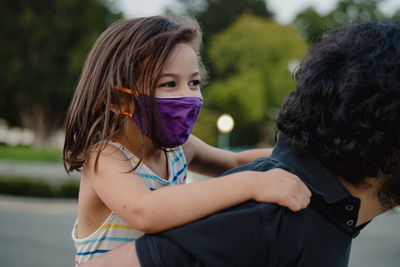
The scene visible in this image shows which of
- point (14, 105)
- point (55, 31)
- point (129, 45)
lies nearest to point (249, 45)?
point (55, 31)

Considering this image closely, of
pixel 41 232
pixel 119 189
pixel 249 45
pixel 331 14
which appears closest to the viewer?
pixel 119 189

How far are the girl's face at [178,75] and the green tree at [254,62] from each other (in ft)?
87.5

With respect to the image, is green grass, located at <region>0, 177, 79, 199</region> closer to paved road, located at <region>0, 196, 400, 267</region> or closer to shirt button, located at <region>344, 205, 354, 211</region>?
paved road, located at <region>0, 196, 400, 267</region>

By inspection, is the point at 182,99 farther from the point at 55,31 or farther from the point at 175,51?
the point at 55,31

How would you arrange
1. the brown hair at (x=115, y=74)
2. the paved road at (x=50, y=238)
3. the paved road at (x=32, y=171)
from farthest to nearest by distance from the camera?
1. the paved road at (x=32, y=171)
2. the paved road at (x=50, y=238)
3. the brown hair at (x=115, y=74)

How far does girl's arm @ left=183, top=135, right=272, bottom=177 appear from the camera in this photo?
2.04 meters

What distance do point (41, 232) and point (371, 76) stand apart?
907 centimetres

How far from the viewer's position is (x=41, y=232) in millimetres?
9133

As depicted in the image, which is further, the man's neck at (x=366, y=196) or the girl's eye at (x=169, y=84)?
the girl's eye at (x=169, y=84)

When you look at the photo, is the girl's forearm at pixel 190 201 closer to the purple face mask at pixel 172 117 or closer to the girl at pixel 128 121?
the girl at pixel 128 121

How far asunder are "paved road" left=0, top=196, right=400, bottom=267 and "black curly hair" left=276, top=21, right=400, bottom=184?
21.3 ft

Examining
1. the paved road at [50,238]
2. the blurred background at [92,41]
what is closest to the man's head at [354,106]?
the paved road at [50,238]

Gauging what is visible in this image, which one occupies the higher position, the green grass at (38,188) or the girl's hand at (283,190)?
the girl's hand at (283,190)

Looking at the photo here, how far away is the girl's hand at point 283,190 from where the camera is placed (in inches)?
42.8
